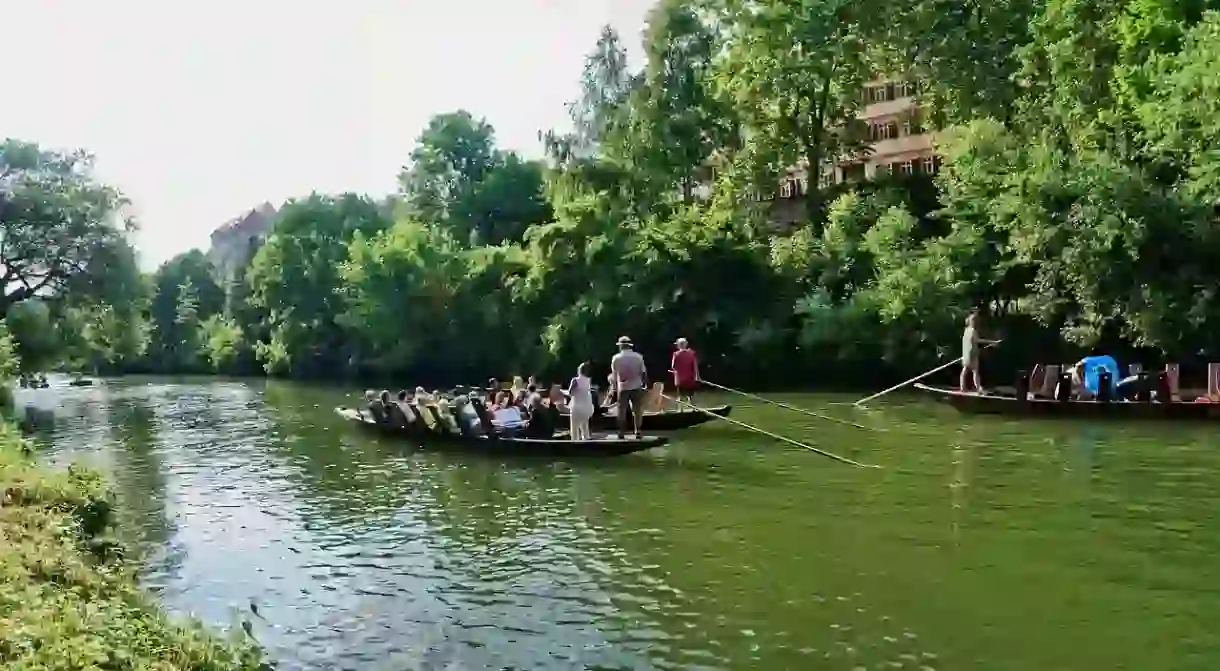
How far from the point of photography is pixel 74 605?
840 cm

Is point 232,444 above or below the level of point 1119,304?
below

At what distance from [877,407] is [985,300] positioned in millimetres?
7657

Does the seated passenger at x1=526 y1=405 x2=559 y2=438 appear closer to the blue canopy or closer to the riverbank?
the riverbank

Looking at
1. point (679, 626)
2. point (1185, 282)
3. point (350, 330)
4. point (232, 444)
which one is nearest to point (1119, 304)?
point (1185, 282)

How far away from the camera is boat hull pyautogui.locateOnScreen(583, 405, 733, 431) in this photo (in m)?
23.1

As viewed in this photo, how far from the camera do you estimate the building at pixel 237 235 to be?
10211cm

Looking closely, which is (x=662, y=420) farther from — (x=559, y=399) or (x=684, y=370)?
(x=559, y=399)

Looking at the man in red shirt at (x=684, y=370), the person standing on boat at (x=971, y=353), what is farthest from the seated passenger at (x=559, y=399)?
the person standing on boat at (x=971, y=353)

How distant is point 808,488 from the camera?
17125 mm

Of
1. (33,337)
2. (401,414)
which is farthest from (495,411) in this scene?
(33,337)

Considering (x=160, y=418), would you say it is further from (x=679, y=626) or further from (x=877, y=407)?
(x=679, y=626)

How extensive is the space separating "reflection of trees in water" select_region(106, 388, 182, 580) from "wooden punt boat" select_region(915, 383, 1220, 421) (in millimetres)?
16608

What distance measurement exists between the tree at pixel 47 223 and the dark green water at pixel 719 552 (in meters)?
25.9

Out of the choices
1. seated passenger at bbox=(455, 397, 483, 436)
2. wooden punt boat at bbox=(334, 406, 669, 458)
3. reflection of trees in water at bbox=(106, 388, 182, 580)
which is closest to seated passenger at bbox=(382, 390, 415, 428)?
wooden punt boat at bbox=(334, 406, 669, 458)
